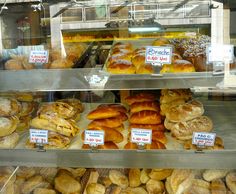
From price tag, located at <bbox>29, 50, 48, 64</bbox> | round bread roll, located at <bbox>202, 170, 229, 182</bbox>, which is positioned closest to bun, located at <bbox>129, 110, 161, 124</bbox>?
round bread roll, located at <bbox>202, 170, 229, 182</bbox>

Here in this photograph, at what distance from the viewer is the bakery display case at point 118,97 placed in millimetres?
1055

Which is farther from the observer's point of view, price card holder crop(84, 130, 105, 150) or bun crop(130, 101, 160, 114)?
bun crop(130, 101, 160, 114)

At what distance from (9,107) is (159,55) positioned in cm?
62

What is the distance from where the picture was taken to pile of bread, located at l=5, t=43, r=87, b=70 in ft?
3.69

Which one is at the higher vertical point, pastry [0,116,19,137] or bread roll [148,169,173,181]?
pastry [0,116,19,137]

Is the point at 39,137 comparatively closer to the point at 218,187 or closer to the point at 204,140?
the point at 204,140

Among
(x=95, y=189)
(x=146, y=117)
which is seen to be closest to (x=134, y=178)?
(x=95, y=189)

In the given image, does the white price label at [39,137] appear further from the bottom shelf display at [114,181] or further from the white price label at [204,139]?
the white price label at [204,139]

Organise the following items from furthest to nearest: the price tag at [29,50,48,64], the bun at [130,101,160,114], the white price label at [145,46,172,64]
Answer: the bun at [130,101,160,114] < the price tag at [29,50,48,64] < the white price label at [145,46,172,64]

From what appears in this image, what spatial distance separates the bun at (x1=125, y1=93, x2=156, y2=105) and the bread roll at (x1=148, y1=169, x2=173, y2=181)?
28cm

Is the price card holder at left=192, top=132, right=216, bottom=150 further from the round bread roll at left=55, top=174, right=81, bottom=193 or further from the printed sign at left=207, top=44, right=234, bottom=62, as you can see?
the round bread roll at left=55, top=174, right=81, bottom=193

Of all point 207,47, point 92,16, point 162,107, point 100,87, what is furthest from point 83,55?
point 207,47

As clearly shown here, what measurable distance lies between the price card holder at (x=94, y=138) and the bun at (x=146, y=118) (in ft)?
0.49

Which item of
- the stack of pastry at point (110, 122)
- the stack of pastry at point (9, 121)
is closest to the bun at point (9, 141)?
the stack of pastry at point (9, 121)
